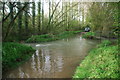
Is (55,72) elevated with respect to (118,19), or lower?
lower

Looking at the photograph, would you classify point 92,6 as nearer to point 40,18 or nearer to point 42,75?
point 40,18

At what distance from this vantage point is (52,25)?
15172mm

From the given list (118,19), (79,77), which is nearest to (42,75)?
(79,77)

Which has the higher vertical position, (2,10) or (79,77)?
(2,10)

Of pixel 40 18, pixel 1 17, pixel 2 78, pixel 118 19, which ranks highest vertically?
pixel 40 18

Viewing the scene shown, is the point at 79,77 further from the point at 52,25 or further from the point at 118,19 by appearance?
the point at 52,25

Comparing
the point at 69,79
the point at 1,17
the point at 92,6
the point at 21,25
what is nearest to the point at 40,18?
the point at 21,25

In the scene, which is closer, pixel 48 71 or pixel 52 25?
pixel 48 71

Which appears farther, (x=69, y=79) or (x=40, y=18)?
(x=40, y=18)

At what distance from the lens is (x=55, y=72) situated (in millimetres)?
4668

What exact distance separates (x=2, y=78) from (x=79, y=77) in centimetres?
279

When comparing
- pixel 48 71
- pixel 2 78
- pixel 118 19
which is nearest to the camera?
pixel 118 19

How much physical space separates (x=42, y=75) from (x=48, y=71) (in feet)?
1.36

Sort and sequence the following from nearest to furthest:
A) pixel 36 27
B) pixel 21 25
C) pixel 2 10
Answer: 1. pixel 2 10
2. pixel 21 25
3. pixel 36 27
